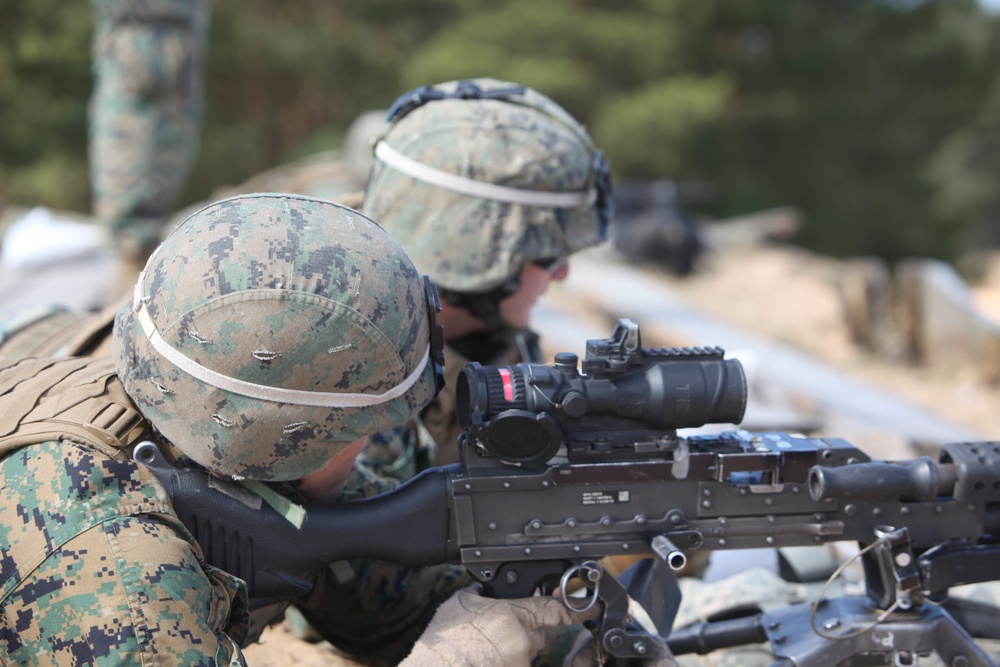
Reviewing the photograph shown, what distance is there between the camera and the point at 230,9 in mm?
20234

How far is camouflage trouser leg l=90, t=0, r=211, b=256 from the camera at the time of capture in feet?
22.8

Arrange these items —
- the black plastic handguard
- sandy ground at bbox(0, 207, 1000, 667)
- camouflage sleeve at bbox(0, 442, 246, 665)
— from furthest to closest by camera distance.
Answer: sandy ground at bbox(0, 207, 1000, 667) → the black plastic handguard → camouflage sleeve at bbox(0, 442, 246, 665)

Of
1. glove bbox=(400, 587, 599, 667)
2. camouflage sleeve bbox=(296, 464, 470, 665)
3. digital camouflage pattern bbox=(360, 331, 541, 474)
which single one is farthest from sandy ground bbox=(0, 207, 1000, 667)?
glove bbox=(400, 587, 599, 667)

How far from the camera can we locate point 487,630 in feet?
7.82

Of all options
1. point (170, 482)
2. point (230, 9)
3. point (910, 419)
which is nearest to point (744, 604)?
point (170, 482)

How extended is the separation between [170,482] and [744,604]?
1.97 m

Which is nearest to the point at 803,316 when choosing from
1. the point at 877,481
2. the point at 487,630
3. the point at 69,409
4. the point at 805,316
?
the point at 805,316

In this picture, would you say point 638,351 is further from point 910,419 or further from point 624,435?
point 910,419

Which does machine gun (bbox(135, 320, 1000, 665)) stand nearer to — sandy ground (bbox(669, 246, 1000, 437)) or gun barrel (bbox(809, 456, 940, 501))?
gun barrel (bbox(809, 456, 940, 501))

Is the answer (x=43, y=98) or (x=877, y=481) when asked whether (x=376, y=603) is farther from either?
(x=43, y=98)

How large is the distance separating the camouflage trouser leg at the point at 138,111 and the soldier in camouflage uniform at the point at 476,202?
156 inches

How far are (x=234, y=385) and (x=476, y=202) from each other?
1415mm

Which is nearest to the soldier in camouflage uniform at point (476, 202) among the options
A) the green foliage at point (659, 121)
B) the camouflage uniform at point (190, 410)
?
the camouflage uniform at point (190, 410)

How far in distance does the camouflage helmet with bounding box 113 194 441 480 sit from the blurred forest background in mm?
17347
